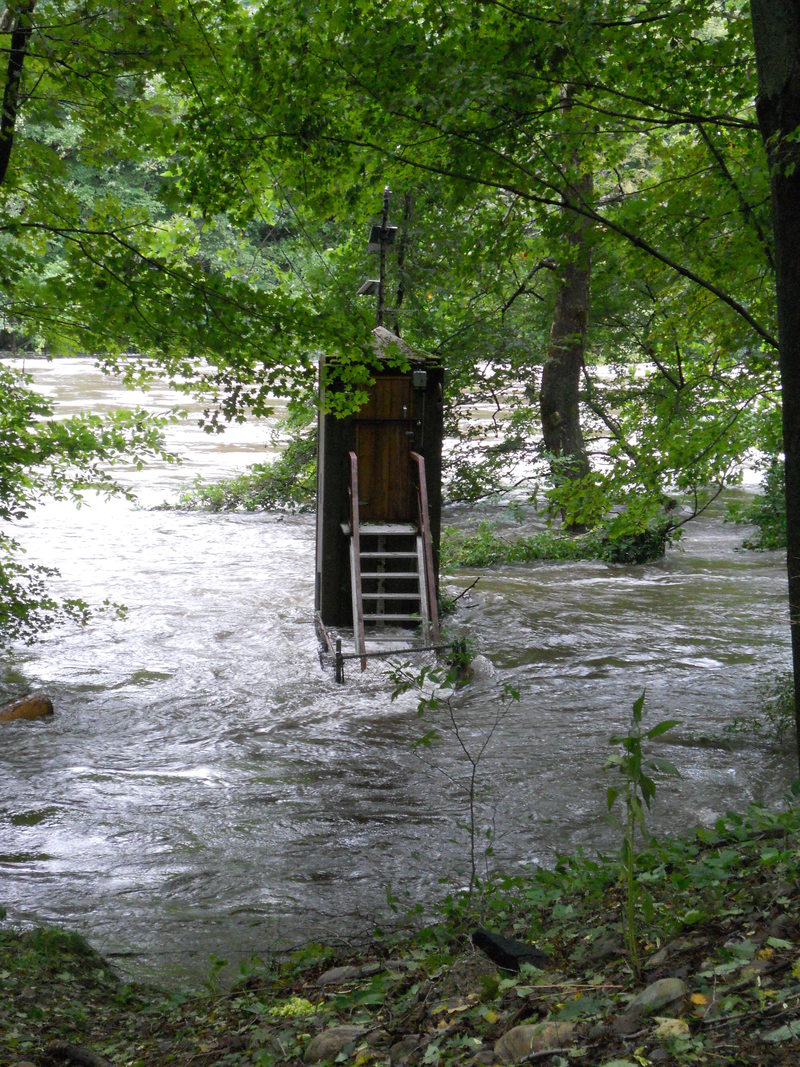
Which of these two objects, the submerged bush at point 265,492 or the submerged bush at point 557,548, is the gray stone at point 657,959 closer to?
the submerged bush at point 557,548

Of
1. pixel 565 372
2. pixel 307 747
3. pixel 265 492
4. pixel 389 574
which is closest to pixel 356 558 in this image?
pixel 389 574

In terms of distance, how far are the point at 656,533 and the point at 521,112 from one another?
1189 centimetres

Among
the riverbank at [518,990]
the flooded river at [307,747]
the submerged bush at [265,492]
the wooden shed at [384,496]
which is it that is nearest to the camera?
the riverbank at [518,990]

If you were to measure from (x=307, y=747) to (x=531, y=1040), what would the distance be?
21.8 feet

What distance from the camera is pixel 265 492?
80.6 ft

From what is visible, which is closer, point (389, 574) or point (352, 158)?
point (352, 158)

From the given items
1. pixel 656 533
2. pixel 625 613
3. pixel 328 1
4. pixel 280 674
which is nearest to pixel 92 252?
pixel 328 1

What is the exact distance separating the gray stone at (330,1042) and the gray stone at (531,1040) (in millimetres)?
678

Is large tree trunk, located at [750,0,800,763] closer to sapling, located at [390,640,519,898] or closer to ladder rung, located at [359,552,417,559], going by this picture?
sapling, located at [390,640,519,898]

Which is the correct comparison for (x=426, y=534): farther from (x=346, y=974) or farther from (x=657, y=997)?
(x=657, y=997)

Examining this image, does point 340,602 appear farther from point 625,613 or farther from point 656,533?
point 656,533

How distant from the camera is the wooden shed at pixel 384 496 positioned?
1232 cm

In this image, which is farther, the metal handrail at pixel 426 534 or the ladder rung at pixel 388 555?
the ladder rung at pixel 388 555

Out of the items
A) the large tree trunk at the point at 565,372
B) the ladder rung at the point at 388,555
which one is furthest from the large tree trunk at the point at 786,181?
the large tree trunk at the point at 565,372
